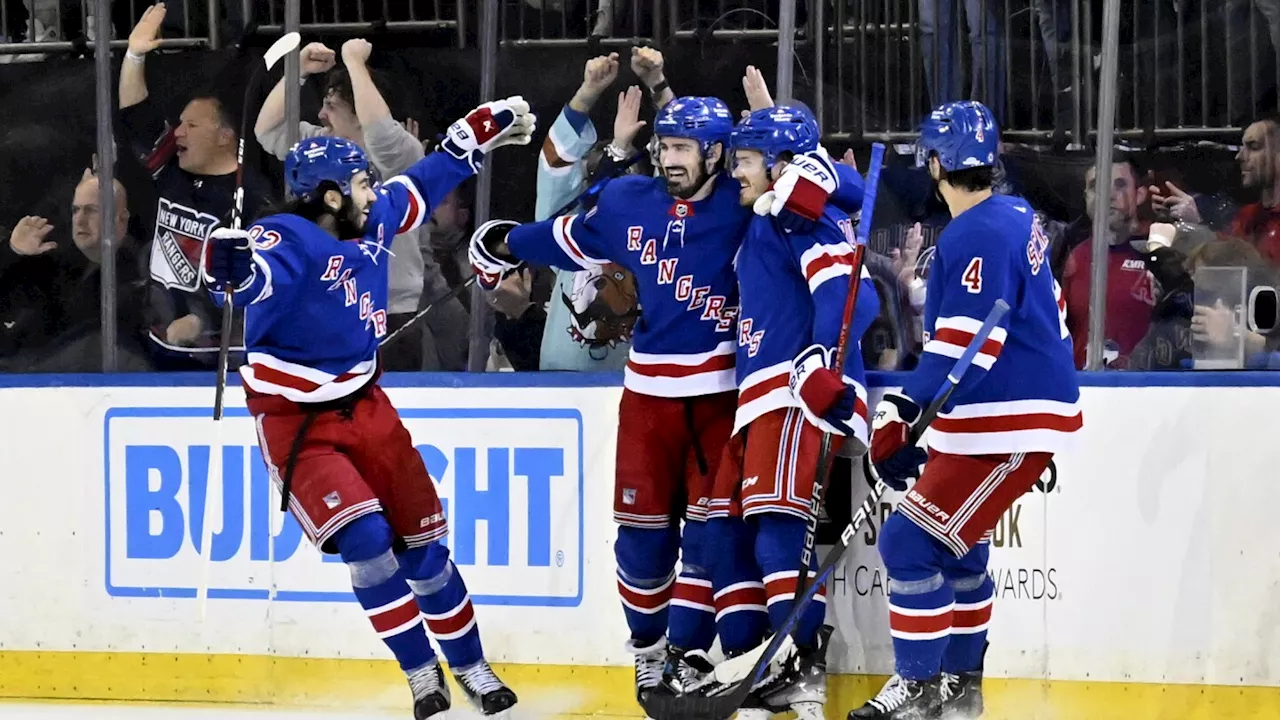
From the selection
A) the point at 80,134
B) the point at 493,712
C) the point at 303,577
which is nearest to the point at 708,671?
the point at 493,712

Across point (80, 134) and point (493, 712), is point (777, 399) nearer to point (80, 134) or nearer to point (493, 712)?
point (493, 712)

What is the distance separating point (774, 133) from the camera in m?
3.72

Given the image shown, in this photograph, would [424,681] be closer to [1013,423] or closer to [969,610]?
[969,610]

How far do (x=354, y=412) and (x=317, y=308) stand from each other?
26 cm

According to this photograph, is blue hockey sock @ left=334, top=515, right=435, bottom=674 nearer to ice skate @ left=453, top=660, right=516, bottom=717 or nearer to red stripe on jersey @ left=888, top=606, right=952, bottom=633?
ice skate @ left=453, top=660, right=516, bottom=717

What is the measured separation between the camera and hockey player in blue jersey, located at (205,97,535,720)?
3838 mm

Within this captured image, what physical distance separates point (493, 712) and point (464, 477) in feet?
2.09

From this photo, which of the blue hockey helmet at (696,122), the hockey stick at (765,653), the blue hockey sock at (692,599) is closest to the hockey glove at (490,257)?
the blue hockey helmet at (696,122)

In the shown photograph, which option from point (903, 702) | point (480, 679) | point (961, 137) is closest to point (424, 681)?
point (480, 679)

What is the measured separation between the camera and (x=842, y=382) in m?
3.62

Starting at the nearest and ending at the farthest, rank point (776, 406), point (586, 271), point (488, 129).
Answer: point (776, 406) → point (488, 129) → point (586, 271)

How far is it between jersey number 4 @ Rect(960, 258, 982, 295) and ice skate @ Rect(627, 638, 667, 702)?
3.66 ft

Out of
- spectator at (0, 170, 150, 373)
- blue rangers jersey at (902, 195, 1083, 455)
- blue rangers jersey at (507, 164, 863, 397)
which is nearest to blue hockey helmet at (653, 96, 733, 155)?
blue rangers jersey at (507, 164, 863, 397)

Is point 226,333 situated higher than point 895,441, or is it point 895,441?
point 226,333
